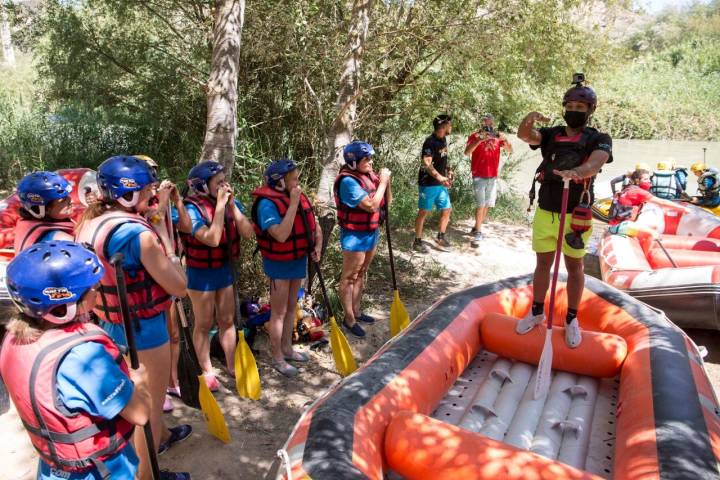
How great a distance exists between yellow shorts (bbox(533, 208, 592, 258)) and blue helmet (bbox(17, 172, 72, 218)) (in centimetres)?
281

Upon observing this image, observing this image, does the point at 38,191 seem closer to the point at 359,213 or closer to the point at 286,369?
the point at 286,369

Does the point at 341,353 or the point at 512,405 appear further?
the point at 341,353

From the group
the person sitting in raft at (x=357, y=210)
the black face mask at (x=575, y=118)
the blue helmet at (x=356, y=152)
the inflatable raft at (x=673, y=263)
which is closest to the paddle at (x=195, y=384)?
the person sitting in raft at (x=357, y=210)

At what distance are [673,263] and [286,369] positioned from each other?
4.10m

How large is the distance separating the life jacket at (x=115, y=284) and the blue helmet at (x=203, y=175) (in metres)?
1.01

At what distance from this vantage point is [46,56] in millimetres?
7363

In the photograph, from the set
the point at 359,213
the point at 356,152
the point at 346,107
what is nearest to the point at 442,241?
the point at 346,107

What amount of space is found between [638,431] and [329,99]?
5.36 metres

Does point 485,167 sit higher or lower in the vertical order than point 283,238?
higher

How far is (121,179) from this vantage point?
2.21m

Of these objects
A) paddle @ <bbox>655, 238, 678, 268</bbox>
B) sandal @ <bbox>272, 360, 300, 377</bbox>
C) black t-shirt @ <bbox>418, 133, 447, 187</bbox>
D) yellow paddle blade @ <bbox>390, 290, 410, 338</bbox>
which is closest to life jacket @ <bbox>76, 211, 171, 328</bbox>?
sandal @ <bbox>272, 360, 300, 377</bbox>

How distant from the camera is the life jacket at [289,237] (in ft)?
11.7

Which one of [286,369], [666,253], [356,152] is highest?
[356,152]

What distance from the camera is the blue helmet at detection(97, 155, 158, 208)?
7.26ft
